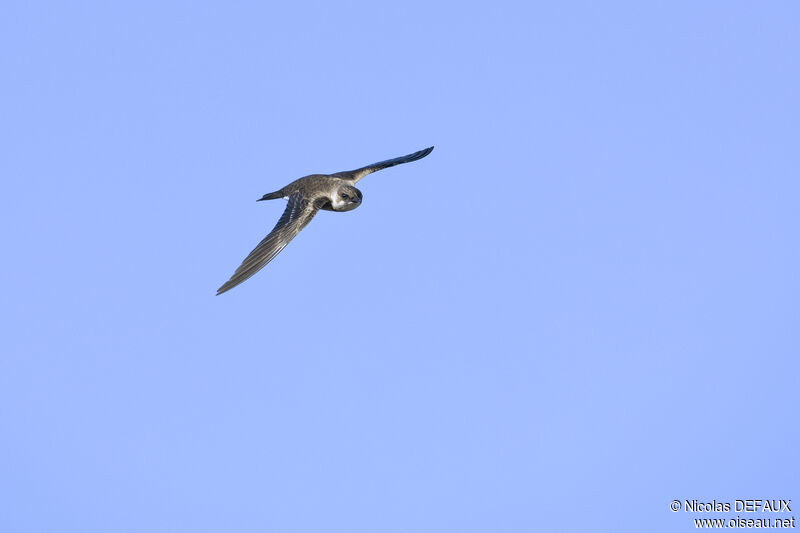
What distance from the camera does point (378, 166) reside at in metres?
39.8

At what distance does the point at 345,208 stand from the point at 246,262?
5.73 meters

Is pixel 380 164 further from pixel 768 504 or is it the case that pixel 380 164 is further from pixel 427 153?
pixel 768 504

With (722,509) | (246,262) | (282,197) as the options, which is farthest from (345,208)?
(722,509)

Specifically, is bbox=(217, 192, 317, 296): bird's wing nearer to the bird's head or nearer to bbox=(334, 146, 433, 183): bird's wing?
the bird's head

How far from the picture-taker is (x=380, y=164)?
40.0 metres

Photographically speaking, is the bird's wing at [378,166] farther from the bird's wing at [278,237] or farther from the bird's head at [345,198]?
the bird's wing at [278,237]

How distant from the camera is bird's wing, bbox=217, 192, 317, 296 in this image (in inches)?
1218

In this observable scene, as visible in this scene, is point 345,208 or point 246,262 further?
point 345,208

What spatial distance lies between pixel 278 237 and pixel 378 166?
7446 mm

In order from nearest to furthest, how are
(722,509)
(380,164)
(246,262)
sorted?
(246,262)
(722,509)
(380,164)

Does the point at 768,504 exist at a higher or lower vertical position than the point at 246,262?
lower

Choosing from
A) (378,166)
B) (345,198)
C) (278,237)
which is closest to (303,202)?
(345,198)

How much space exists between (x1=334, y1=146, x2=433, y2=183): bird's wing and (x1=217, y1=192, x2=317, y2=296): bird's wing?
9.03 ft

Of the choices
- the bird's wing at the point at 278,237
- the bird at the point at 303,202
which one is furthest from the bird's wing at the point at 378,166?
the bird's wing at the point at 278,237
